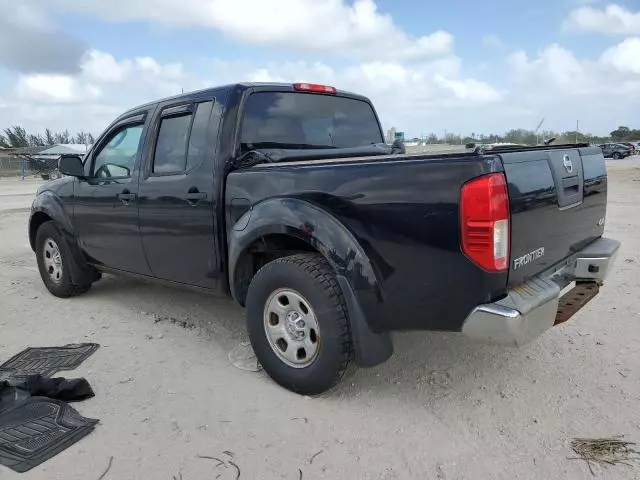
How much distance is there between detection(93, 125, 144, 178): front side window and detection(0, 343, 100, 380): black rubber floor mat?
1456 mm

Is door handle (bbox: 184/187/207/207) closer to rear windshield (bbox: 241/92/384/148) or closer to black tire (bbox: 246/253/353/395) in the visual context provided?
rear windshield (bbox: 241/92/384/148)

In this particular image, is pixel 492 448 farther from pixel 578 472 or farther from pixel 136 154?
pixel 136 154

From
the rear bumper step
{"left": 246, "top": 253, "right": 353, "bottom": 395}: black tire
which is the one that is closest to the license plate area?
the rear bumper step

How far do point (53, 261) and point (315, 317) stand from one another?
144 inches

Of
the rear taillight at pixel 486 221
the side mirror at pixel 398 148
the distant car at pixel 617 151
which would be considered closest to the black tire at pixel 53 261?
the side mirror at pixel 398 148

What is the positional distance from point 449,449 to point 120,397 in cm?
200

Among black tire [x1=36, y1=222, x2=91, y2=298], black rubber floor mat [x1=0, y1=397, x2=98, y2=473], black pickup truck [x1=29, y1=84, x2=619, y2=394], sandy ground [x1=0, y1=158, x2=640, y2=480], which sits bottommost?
sandy ground [x1=0, y1=158, x2=640, y2=480]

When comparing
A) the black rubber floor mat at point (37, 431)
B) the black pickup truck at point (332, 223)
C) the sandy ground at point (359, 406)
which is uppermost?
the black pickup truck at point (332, 223)

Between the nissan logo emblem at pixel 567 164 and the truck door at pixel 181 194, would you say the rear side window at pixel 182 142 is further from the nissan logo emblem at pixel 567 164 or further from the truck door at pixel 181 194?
the nissan logo emblem at pixel 567 164

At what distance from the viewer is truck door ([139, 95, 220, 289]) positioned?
370 centimetres

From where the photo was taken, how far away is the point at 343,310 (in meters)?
2.96

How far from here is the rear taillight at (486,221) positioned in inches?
95.3

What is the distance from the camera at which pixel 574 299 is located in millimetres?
3201

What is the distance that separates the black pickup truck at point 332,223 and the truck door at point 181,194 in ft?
0.04
